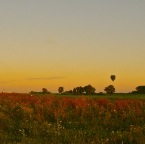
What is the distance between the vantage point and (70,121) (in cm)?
2252

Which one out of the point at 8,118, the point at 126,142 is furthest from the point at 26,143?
the point at 8,118

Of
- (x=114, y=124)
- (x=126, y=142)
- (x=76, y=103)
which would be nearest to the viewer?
(x=126, y=142)

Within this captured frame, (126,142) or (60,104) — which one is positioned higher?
(60,104)

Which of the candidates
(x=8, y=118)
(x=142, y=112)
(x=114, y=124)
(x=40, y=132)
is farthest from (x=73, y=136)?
(x=142, y=112)

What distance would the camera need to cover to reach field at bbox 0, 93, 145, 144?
17.7m

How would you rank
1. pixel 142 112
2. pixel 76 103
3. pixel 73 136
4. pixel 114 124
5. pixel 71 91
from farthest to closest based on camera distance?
pixel 71 91 < pixel 76 103 < pixel 142 112 < pixel 114 124 < pixel 73 136

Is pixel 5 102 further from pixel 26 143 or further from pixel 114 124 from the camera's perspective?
pixel 26 143

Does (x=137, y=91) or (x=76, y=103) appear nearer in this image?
(x=76, y=103)

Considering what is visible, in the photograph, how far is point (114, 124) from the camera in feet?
70.9

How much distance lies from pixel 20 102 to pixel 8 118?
486 centimetres

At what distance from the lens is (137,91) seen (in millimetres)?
55344

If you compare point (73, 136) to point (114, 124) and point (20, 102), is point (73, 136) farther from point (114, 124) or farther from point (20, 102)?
point (20, 102)

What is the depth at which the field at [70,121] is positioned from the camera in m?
17.7

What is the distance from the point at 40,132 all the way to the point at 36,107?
6739 mm
